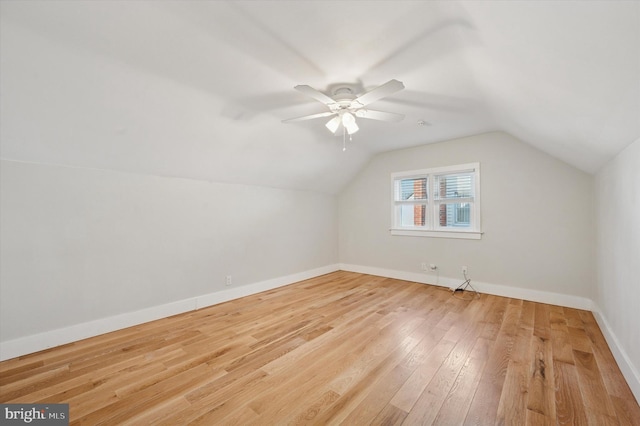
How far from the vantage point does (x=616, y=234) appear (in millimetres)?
2320

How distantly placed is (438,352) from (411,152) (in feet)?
11.5

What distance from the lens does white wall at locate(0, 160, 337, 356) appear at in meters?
2.37

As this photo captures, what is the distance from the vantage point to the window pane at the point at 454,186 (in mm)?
4336

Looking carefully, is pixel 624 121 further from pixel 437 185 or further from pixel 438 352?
pixel 437 185

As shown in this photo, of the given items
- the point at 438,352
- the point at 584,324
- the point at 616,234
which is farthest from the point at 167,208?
the point at 584,324

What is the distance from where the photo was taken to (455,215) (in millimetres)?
4477

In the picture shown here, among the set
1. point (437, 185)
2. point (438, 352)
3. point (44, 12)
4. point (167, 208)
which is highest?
point (44, 12)

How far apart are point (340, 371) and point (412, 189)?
3723mm

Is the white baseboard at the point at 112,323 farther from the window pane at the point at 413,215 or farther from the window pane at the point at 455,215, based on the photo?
the window pane at the point at 455,215

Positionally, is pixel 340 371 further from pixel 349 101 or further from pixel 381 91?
pixel 349 101

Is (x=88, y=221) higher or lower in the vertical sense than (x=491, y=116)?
lower

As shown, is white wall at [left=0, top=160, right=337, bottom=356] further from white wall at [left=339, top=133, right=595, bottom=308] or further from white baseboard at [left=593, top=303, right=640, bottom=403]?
white baseboard at [left=593, top=303, right=640, bottom=403]

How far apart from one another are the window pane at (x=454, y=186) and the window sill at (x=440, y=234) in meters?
0.61
